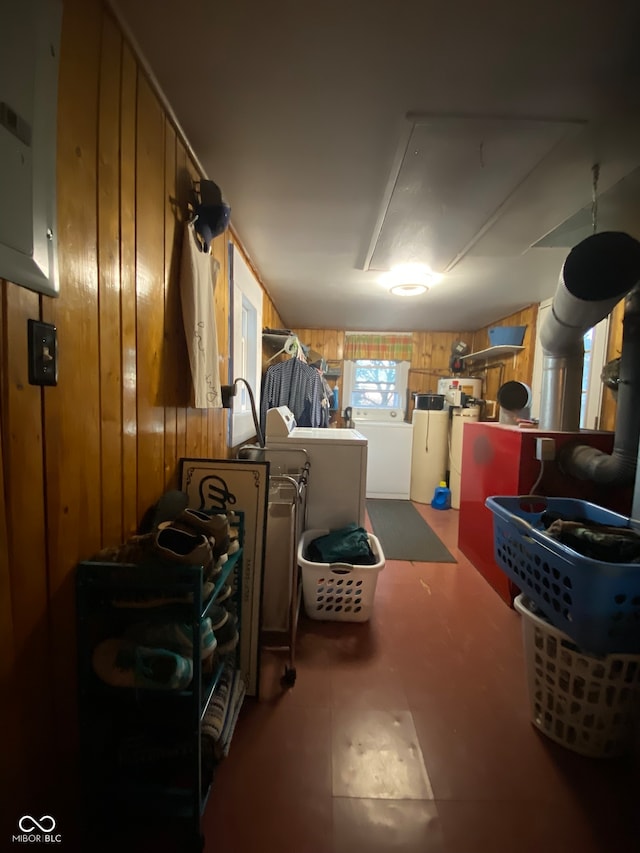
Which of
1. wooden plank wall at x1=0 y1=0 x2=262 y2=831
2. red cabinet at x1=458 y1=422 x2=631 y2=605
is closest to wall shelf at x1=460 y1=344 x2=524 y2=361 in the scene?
red cabinet at x1=458 y1=422 x2=631 y2=605

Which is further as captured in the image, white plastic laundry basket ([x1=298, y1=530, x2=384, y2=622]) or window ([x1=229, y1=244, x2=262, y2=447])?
window ([x1=229, y1=244, x2=262, y2=447])

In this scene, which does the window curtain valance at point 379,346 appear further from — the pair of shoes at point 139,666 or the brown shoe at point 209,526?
the pair of shoes at point 139,666

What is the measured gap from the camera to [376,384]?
4590 mm

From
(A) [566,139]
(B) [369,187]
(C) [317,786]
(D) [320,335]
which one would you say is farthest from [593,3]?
(D) [320,335]

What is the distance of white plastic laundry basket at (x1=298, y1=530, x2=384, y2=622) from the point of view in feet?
5.20

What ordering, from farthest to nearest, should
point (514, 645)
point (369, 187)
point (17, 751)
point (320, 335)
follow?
1. point (320, 335)
2. point (514, 645)
3. point (369, 187)
4. point (17, 751)

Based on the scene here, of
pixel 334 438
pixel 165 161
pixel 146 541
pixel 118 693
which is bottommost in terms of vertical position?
pixel 118 693

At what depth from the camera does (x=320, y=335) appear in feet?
14.6

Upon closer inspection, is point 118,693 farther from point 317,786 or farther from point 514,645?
point 514,645

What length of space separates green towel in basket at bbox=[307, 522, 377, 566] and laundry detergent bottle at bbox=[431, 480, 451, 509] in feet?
7.12

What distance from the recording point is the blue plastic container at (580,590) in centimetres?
88

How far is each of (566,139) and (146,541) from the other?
6.03 feet

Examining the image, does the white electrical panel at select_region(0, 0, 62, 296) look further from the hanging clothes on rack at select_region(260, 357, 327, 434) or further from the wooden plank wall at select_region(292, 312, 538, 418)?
the wooden plank wall at select_region(292, 312, 538, 418)

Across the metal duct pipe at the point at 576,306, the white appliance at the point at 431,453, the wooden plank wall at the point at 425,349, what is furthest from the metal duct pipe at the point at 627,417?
the wooden plank wall at the point at 425,349
